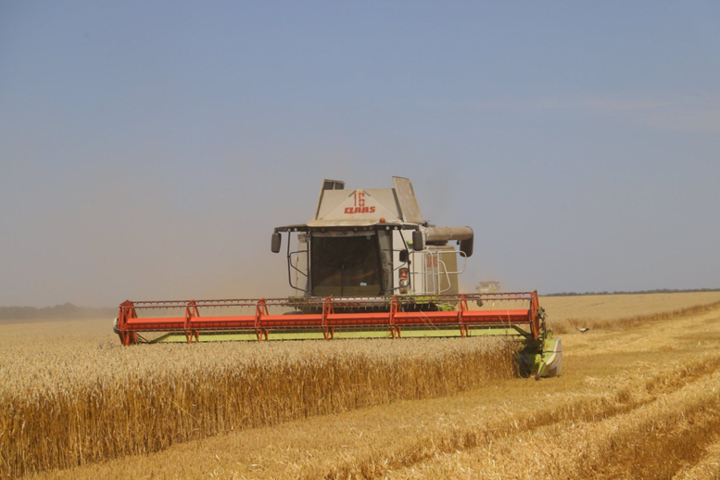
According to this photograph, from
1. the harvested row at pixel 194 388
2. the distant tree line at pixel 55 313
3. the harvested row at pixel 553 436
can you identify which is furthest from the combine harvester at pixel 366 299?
the distant tree line at pixel 55 313

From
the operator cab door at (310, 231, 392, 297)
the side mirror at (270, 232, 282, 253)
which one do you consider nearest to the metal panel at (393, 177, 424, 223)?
the operator cab door at (310, 231, 392, 297)

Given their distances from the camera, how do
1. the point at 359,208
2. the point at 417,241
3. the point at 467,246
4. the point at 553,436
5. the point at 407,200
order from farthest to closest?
the point at 467,246, the point at 407,200, the point at 359,208, the point at 417,241, the point at 553,436

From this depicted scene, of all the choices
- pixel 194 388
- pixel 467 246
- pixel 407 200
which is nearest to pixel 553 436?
pixel 194 388

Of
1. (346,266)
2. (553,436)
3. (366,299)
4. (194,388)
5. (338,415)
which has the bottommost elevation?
(338,415)

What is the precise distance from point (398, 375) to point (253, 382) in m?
2.03

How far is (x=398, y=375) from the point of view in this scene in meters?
9.03

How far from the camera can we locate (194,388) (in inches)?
279

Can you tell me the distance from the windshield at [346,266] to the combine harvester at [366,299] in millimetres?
16

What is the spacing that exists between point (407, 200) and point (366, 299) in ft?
8.17

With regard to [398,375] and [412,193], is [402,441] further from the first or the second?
[412,193]

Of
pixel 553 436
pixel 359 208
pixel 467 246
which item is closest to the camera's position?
pixel 553 436

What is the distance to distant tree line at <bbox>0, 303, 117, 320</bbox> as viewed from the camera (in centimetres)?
3669

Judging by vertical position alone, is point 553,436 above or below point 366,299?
below

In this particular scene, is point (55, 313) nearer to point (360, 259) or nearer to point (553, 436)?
point (360, 259)
